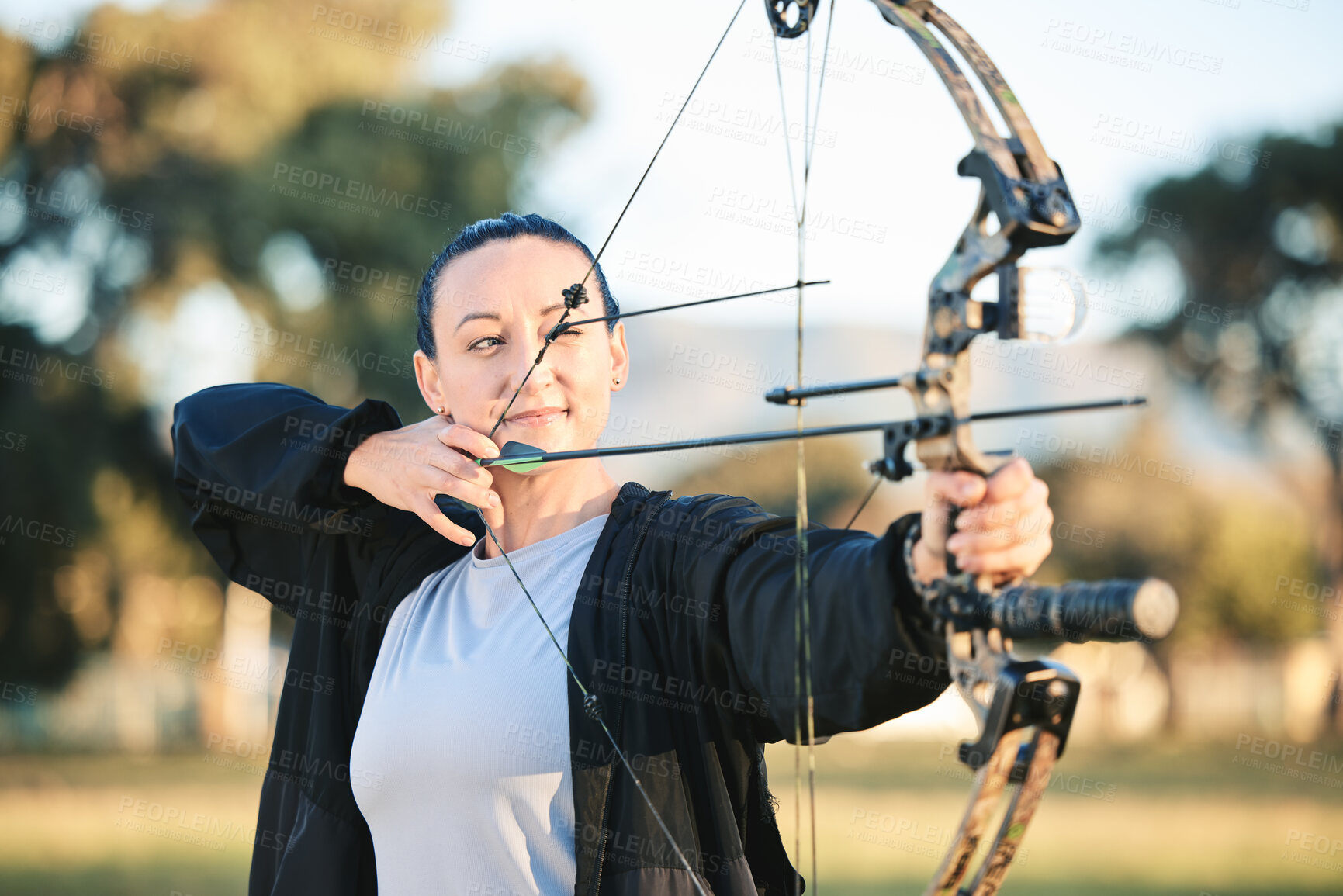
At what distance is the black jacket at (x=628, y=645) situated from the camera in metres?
1.33

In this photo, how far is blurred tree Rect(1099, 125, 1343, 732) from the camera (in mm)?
17953

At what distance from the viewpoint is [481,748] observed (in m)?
1.55

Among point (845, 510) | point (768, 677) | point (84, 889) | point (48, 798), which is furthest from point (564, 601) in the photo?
point (845, 510)

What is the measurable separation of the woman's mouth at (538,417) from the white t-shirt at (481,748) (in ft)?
0.57

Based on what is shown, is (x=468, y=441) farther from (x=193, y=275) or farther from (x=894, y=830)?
(x=193, y=275)

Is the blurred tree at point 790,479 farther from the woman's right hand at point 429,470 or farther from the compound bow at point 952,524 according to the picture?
the compound bow at point 952,524

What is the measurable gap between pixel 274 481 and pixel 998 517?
4.35 feet
